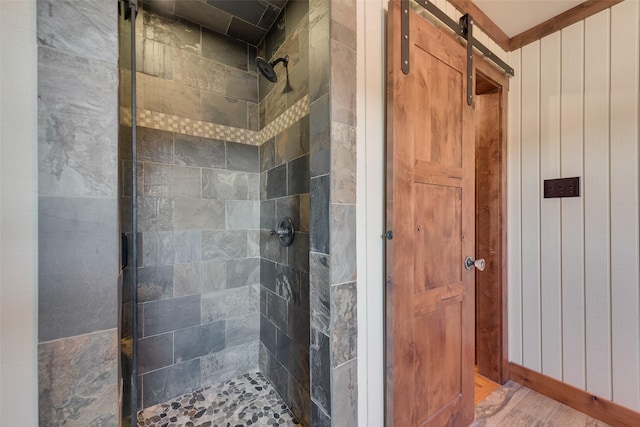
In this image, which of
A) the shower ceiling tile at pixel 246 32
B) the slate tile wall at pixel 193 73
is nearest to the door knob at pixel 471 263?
the slate tile wall at pixel 193 73

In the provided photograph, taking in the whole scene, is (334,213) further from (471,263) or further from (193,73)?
(193,73)

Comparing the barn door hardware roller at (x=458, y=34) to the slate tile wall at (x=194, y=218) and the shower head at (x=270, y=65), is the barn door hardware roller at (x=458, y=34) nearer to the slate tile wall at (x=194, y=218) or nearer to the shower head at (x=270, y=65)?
the shower head at (x=270, y=65)

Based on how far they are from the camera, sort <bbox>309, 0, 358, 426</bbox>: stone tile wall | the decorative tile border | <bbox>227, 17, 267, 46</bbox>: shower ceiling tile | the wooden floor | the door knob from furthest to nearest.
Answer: <bbox>227, 17, 267, 46</bbox>: shower ceiling tile
the decorative tile border
the wooden floor
the door knob
<bbox>309, 0, 358, 426</bbox>: stone tile wall

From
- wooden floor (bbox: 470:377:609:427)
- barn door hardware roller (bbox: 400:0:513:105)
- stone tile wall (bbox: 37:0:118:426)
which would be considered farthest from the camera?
wooden floor (bbox: 470:377:609:427)

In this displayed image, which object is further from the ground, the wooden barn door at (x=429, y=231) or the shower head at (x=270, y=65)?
the shower head at (x=270, y=65)

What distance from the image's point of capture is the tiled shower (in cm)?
59

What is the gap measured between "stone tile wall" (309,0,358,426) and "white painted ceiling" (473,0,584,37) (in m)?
1.14

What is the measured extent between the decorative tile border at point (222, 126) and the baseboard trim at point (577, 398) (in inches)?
91.1

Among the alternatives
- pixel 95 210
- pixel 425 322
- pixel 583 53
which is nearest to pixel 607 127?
pixel 583 53

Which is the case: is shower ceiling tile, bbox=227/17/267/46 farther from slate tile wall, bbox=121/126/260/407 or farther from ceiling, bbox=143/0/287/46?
slate tile wall, bbox=121/126/260/407

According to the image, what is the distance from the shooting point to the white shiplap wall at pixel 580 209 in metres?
1.37

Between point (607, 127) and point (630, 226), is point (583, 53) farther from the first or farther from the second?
point (630, 226)

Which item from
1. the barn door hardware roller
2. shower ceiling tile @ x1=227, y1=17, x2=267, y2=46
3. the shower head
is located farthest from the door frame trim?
shower ceiling tile @ x1=227, y1=17, x2=267, y2=46

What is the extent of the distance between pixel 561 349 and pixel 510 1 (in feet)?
7.18
